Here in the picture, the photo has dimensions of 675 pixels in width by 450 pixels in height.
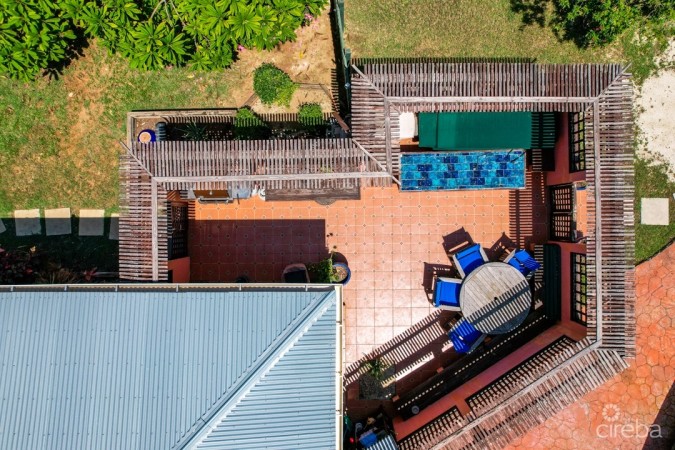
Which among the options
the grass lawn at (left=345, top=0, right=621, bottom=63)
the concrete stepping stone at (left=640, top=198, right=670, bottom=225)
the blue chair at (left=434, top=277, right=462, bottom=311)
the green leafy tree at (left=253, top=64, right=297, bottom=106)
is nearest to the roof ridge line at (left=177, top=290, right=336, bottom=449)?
the blue chair at (left=434, top=277, right=462, bottom=311)

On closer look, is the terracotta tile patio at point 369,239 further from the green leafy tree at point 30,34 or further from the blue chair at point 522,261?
the green leafy tree at point 30,34

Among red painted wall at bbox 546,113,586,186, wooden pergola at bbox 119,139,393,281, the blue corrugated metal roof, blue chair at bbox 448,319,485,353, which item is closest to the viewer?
the blue corrugated metal roof

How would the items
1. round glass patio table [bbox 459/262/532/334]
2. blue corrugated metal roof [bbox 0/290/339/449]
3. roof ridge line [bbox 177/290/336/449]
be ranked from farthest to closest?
round glass patio table [bbox 459/262/532/334] → blue corrugated metal roof [bbox 0/290/339/449] → roof ridge line [bbox 177/290/336/449]

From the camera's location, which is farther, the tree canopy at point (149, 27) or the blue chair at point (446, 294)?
the blue chair at point (446, 294)

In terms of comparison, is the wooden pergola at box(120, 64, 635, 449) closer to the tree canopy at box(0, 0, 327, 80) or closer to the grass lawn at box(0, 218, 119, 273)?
the tree canopy at box(0, 0, 327, 80)

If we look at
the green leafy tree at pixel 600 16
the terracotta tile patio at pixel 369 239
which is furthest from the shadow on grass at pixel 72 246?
the green leafy tree at pixel 600 16

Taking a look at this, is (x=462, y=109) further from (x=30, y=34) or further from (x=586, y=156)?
(x=30, y=34)
